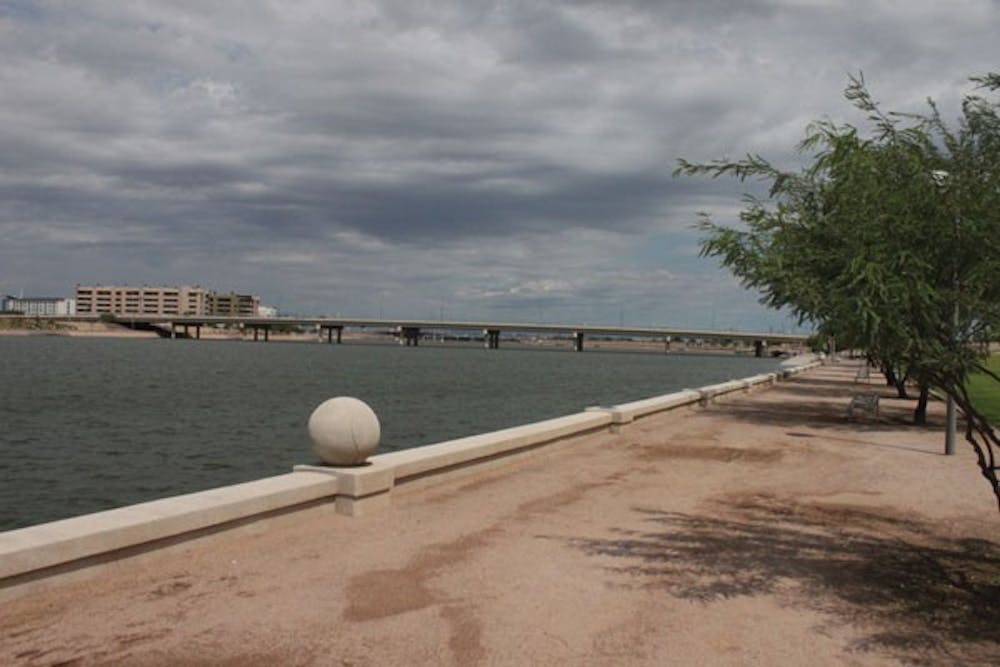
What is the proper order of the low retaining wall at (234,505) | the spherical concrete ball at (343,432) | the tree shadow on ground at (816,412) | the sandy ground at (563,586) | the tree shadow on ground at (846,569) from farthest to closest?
the tree shadow on ground at (816,412), the spherical concrete ball at (343,432), the low retaining wall at (234,505), the tree shadow on ground at (846,569), the sandy ground at (563,586)

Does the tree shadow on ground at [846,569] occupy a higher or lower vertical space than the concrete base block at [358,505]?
lower

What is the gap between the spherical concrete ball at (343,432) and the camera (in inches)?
372

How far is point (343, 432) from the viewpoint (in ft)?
31.0

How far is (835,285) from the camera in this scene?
272 inches

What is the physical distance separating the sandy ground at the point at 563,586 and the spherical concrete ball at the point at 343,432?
638 millimetres

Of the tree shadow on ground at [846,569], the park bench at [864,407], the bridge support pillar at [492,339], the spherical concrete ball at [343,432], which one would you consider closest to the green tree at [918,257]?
the tree shadow on ground at [846,569]

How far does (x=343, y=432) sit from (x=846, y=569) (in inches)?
201

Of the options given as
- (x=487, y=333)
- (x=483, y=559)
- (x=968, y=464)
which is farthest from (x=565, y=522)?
(x=487, y=333)

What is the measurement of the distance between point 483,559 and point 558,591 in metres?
1.06

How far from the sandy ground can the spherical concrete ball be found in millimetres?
638

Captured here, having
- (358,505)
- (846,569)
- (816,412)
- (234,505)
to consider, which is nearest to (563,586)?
(846,569)

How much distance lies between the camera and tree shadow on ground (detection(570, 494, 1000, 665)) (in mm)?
6164

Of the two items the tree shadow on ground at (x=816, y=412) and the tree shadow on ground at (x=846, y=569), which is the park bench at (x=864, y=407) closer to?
the tree shadow on ground at (x=816, y=412)

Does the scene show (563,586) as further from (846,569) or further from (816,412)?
(816,412)
